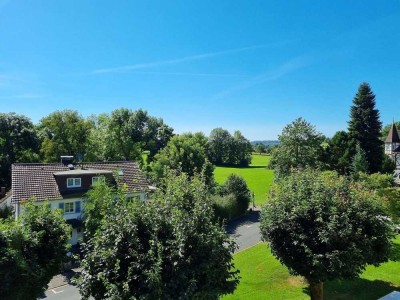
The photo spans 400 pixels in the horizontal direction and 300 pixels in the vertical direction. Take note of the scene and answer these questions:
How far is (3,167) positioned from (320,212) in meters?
50.8

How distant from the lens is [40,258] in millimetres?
15719

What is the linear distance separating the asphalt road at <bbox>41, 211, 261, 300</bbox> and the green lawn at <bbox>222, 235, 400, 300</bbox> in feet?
8.74

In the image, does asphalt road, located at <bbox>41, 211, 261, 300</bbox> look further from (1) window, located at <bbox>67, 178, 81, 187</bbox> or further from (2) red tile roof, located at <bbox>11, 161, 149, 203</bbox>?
(1) window, located at <bbox>67, 178, 81, 187</bbox>

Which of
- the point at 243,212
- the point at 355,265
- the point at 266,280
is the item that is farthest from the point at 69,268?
the point at 243,212

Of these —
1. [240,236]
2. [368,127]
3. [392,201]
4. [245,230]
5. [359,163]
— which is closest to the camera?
[392,201]

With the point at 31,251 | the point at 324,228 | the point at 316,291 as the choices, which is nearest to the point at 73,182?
the point at 31,251

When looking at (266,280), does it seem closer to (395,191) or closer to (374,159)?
(395,191)

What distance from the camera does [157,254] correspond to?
9938 mm

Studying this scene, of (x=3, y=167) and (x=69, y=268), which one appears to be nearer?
(x=69, y=268)

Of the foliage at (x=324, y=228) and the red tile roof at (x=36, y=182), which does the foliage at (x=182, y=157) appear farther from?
the foliage at (x=324, y=228)

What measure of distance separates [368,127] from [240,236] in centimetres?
3370

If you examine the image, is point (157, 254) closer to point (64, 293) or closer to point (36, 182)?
point (64, 293)

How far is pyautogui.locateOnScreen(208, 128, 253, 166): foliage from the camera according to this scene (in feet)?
376

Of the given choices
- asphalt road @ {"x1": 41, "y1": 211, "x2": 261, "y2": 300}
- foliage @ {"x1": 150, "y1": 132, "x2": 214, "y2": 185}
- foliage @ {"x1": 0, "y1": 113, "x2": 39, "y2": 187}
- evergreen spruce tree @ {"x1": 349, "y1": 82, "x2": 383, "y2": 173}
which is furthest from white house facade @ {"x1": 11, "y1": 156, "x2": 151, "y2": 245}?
evergreen spruce tree @ {"x1": 349, "y1": 82, "x2": 383, "y2": 173}
